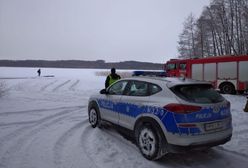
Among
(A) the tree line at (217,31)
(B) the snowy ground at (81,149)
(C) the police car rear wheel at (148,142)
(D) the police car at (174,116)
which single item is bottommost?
(B) the snowy ground at (81,149)

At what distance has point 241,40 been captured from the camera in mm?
31203

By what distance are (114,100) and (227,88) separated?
544 inches

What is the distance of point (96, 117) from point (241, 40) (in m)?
29.3

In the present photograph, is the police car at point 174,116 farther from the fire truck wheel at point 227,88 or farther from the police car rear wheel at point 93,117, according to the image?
the fire truck wheel at point 227,88

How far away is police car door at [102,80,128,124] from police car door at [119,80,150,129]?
210 mm

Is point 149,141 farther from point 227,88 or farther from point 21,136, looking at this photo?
point 227,88

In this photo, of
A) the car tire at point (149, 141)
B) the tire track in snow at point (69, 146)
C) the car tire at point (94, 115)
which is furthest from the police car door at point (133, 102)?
the car tire at point (94, 115)

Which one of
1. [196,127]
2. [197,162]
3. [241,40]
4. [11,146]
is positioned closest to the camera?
[196,127]

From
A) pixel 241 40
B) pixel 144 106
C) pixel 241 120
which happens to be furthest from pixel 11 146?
pixel 241 40

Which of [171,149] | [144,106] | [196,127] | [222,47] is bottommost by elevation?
[171,149]

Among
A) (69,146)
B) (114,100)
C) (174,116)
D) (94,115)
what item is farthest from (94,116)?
(174,116)

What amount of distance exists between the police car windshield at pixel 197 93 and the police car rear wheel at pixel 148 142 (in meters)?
0.92

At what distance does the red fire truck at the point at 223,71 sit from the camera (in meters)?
16.9

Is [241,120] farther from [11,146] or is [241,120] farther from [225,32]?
[225,32]
